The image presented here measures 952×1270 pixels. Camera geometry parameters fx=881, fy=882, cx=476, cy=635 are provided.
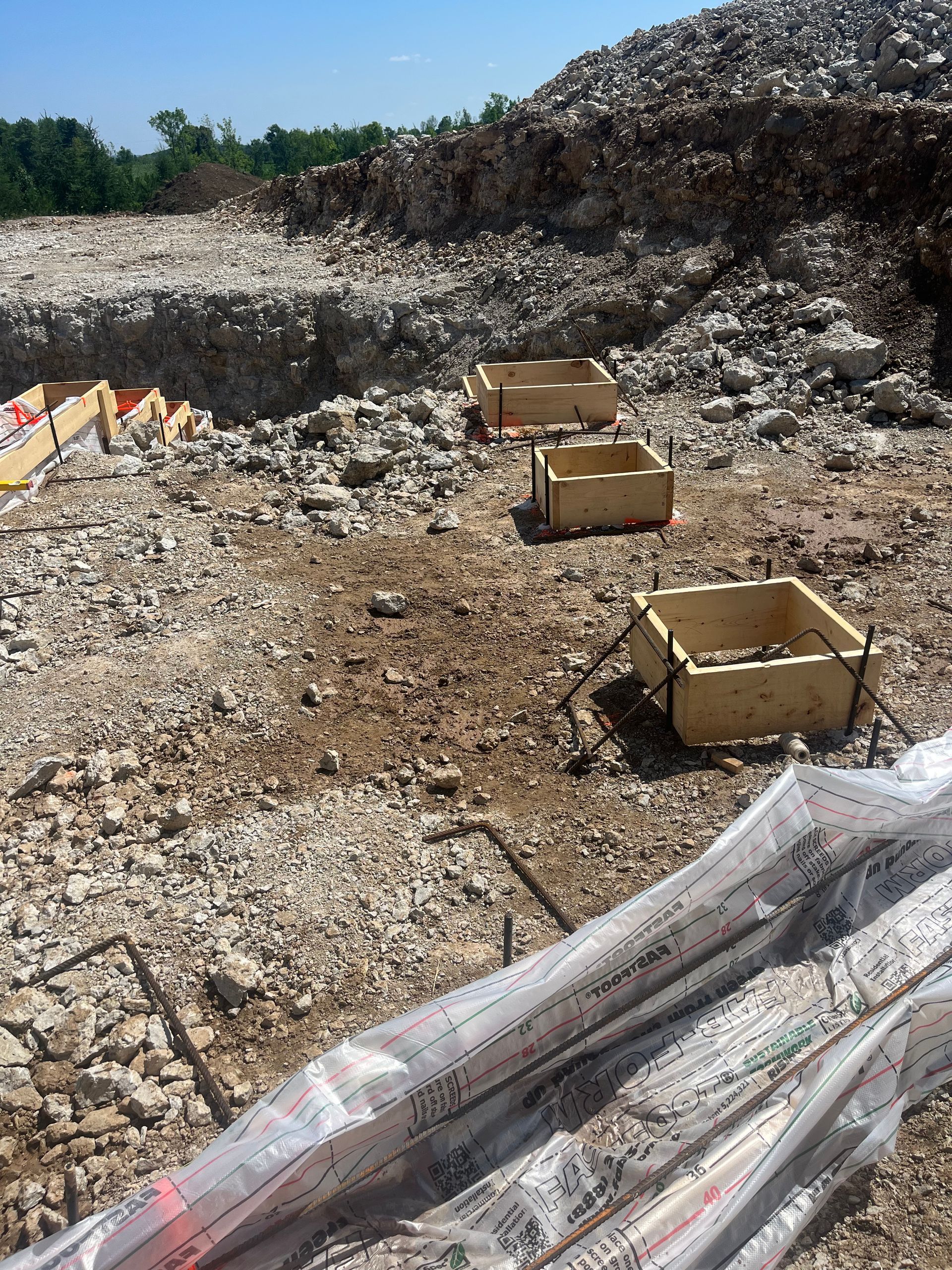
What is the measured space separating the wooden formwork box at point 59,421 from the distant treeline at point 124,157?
31.0 m

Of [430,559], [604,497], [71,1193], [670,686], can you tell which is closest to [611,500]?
[604,497]

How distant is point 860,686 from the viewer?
529cm

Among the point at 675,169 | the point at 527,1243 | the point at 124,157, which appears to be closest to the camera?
→ the point at 527,1243

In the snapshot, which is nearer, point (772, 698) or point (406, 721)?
point (772, 698)

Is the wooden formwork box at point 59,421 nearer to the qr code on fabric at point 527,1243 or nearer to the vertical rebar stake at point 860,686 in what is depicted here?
the vertical rebar stake at point 860,686

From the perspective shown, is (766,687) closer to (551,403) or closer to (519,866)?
(519,866)

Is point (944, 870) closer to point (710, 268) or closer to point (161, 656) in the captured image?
point (161, 656)

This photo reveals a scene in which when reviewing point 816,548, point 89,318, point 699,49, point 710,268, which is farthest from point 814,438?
point 89,318

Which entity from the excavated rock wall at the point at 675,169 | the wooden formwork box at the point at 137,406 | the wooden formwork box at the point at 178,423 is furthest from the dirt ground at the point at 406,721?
the excavated rock wall at the point at 675,169

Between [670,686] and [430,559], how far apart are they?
339 cm

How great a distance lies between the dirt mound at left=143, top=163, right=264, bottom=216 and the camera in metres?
37.2

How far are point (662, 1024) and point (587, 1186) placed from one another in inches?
27.2

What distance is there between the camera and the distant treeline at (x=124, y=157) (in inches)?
2030

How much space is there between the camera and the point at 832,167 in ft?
45.2
